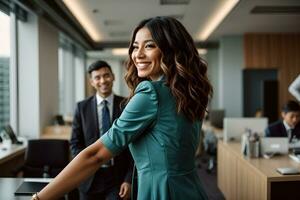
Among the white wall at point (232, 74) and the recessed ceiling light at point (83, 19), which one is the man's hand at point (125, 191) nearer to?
the recessed ceiling light at point (83, 19)

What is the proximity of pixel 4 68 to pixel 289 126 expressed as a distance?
392cm

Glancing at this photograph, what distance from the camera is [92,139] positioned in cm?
246

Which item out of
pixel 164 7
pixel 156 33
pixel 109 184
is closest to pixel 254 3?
pixel 164 7

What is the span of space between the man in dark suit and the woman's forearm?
1192mm

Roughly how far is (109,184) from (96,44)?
24.9 ft

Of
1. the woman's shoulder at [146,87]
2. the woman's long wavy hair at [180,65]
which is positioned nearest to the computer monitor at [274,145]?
the woman's long wavy hair at [180,65]

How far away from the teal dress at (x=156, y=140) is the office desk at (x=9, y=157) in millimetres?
2908

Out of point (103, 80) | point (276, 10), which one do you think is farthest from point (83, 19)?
point (103, 80)

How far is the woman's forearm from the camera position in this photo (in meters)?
0.98

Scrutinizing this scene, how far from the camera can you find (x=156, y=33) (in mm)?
1099

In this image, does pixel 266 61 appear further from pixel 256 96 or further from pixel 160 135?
pixel 160 135

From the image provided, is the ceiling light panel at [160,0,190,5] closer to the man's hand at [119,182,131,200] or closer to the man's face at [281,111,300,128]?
the man's face at [281,111,300,128]

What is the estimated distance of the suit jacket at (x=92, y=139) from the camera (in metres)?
2.37

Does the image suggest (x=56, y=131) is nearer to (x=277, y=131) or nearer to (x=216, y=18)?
(x=277, y=131)
